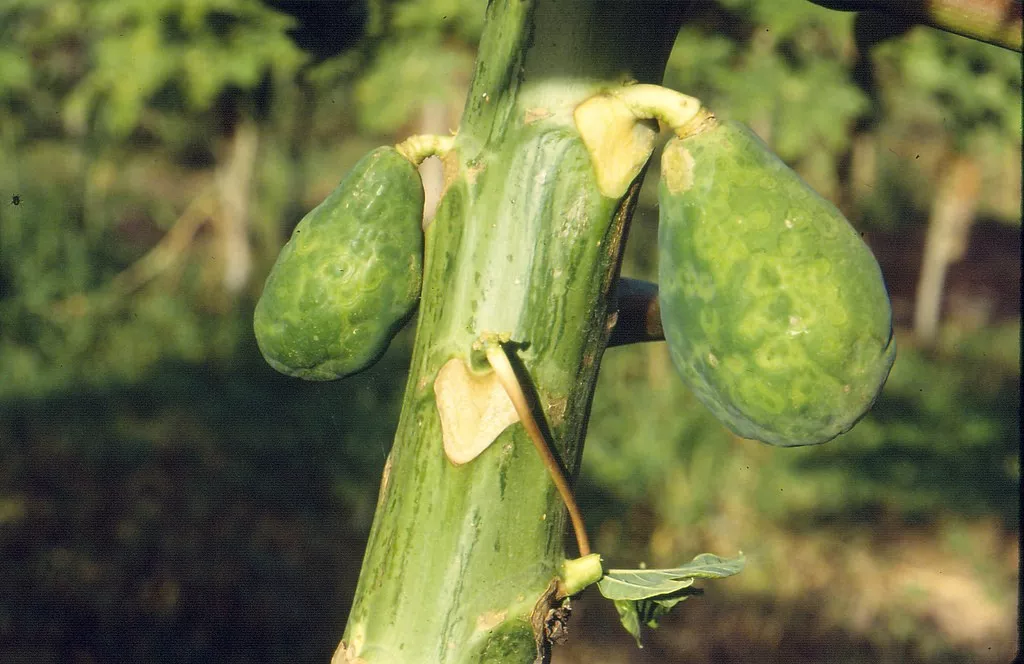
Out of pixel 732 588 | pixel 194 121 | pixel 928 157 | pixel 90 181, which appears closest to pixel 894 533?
pixel 732 588

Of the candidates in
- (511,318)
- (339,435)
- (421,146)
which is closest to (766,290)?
(511,318)

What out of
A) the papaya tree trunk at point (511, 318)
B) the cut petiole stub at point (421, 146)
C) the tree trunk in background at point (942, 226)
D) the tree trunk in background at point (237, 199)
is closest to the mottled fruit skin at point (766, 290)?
the papaya tree trunk at point (511, 318)

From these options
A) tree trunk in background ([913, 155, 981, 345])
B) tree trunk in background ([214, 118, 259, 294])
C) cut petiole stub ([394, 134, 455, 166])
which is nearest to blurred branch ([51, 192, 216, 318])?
tree trunk in background ([214, 118, 259, 294])

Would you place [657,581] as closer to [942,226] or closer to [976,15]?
[976,15]

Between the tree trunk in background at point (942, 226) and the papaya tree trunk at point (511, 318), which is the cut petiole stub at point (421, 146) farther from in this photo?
the tree trunk in background at point (942, 226)

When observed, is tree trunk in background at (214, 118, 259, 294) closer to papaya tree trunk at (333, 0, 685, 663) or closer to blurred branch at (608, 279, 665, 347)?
blurred branch at (608, 279, 665, 347)

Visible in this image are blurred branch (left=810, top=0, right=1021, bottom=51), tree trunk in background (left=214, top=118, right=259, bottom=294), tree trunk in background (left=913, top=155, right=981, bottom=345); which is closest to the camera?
blurred branch (left=810, top=0, right=1021, bottom=51)
